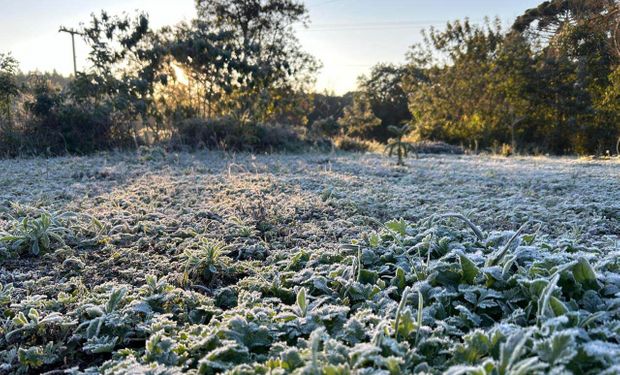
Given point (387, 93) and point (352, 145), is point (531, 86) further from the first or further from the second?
point (387, 93)

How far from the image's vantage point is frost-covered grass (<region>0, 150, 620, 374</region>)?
1.06 m

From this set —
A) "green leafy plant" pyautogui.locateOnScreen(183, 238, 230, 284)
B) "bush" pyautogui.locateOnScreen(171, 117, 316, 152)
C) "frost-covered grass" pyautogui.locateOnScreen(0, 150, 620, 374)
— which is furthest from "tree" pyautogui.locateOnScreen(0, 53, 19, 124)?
"green leafy plant" pyautogui.locateOnScreen(183, 238, 230, 284)

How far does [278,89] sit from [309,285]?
11.9 metres

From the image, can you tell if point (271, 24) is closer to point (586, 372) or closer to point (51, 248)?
point (51, 248)

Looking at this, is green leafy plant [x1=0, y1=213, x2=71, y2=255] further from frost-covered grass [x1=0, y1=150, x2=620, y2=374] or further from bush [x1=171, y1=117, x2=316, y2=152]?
bush [x1=171, y1=117, x2=316, y2=152]

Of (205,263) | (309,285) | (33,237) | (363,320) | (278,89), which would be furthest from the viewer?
(278,89)

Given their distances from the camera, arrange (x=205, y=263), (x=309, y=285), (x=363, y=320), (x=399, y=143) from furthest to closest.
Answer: (x=399, y=143) → (x=205, y=263) → (x=309, y=285) → (x=363, y=320)

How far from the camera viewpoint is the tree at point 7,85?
746 cm

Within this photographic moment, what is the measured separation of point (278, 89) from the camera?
1311 cm

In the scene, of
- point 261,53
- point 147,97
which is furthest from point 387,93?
point 147,97

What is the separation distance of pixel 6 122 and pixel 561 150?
14.4m

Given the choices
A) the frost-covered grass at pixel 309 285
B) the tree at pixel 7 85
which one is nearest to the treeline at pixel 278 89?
the tree at pixel 7 85

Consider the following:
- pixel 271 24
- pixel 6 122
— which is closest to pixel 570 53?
pixel 271 24

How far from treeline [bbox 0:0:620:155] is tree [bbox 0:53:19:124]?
0.02 meters
